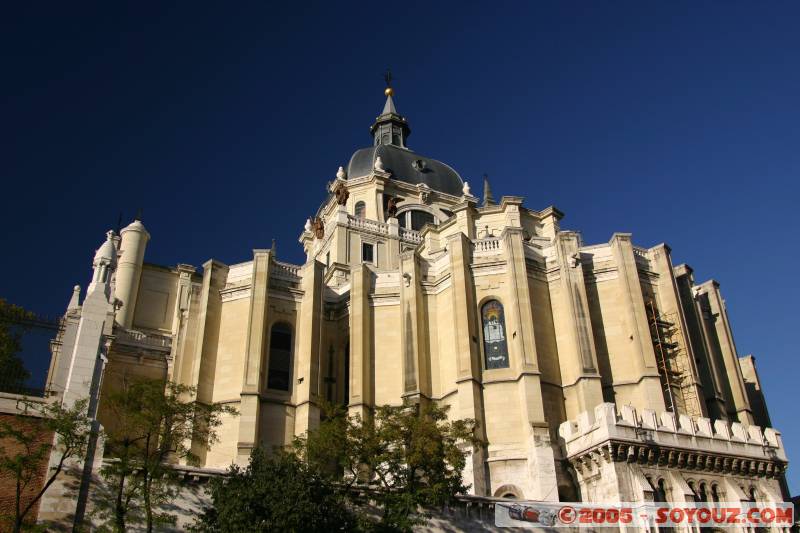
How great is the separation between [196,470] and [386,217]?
34506 millimetres

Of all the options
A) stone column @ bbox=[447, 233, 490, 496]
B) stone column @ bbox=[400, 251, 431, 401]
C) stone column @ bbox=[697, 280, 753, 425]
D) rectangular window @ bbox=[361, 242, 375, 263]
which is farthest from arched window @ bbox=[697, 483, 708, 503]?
rectangular window @ bbox=[361, 242, 375, 263]

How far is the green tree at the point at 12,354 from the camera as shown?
24242 mm

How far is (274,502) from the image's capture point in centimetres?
2206

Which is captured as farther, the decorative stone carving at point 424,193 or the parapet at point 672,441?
the decorative stone carving at point 424,193

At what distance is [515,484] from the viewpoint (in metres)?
32.2

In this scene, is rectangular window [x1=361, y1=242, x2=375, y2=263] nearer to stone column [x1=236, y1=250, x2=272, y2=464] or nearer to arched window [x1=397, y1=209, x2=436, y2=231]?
arched window [x1=397, y1=209, x2=436, y2=231]

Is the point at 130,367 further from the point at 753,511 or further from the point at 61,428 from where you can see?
the point at 753,511

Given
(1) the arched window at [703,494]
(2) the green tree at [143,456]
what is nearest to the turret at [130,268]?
(2) the green tree at [143,456]

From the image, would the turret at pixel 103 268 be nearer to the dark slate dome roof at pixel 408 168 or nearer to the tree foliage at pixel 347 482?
the tree foliage at pixel 347 482

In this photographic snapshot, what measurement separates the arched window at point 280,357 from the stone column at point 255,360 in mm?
768

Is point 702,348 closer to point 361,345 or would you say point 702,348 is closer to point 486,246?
point 486,246

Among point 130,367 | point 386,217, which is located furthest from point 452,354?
point 386,217

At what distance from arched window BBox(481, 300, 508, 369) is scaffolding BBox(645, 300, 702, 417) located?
7.09 m

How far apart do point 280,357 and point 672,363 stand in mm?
18640
